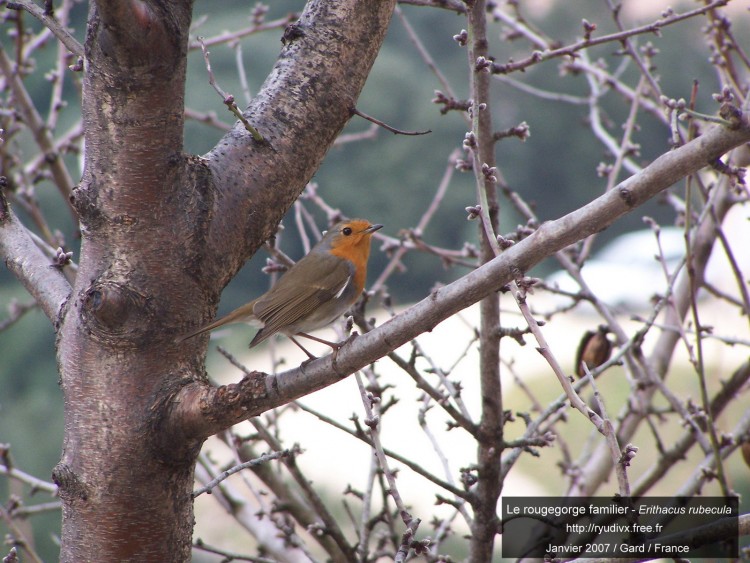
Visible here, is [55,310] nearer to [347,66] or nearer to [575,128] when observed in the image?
[347,66]

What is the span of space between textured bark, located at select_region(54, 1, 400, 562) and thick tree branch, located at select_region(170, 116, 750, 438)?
7 cm

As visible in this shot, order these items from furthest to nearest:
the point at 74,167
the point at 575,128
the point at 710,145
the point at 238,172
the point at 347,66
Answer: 1. the point at 575,128
2. the point at 74,167
3. the point at 347,66
4. the point at 238,172
5. the point at 710,145

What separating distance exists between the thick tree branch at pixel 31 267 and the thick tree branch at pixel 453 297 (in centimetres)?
43

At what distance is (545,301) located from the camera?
10.3m

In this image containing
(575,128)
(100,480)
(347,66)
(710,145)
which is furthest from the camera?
(575,128)

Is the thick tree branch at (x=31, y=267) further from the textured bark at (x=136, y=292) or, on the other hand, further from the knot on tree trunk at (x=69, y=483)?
the knot on tree trunk at (x=69, y=483)

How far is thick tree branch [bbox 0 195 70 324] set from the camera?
5.69ft

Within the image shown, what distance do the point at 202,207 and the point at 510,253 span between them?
0.71 metres

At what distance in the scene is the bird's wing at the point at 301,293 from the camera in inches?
102

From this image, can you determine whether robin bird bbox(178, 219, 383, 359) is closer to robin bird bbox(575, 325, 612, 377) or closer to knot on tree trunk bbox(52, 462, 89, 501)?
robin bird bbox(575, 325, 612, 377)

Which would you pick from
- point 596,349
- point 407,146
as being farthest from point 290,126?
point 407,146

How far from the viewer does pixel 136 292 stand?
153cm

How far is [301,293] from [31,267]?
0.99 meters

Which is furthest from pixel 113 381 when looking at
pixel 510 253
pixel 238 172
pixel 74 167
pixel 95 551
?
pixel 74 167
